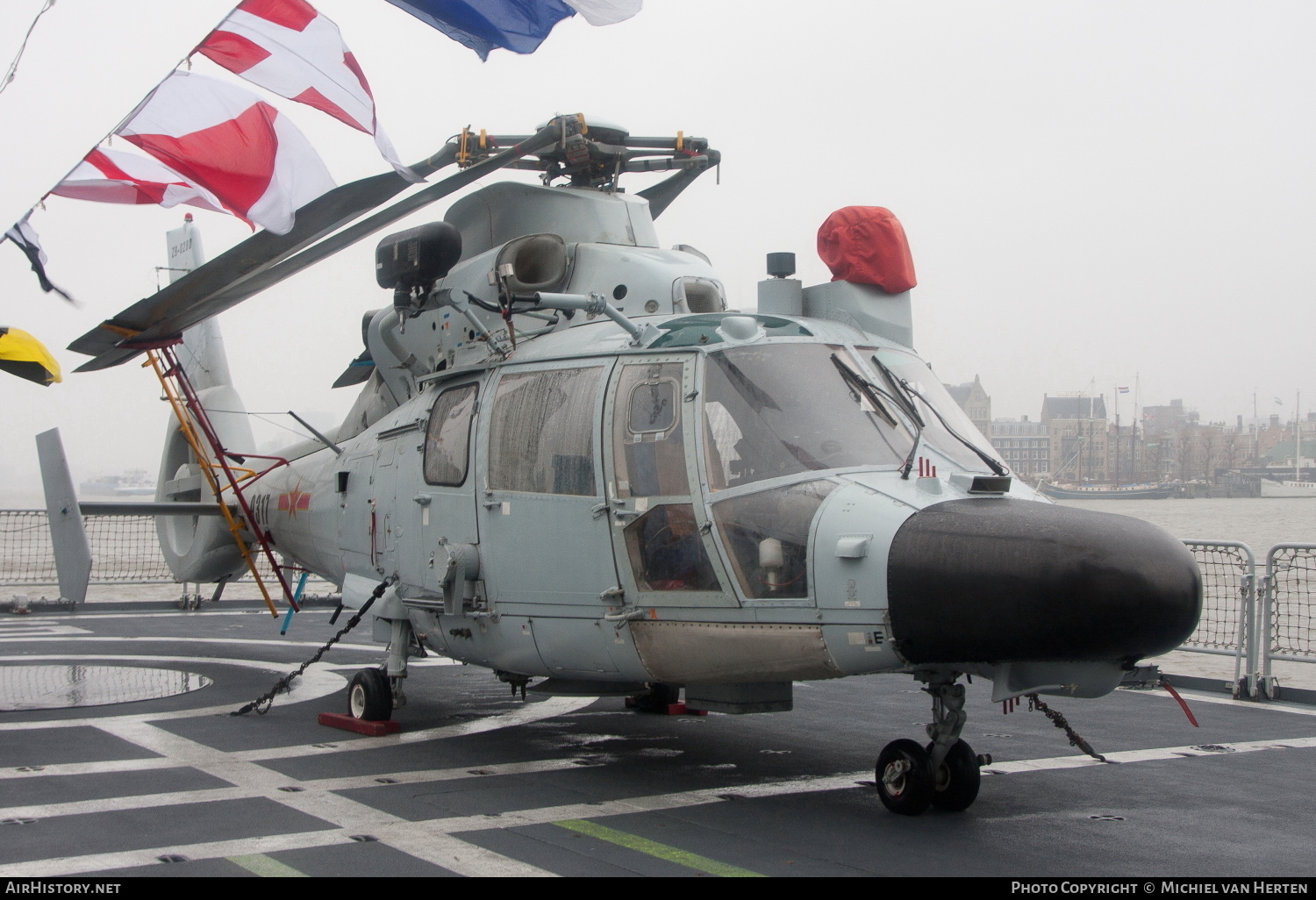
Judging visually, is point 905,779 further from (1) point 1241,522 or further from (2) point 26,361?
(1) point 1241,522

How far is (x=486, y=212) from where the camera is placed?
8.94m

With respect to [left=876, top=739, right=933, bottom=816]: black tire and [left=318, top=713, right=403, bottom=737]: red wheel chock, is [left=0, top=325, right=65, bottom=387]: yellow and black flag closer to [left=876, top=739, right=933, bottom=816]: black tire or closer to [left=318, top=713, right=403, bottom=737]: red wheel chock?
[left=318, top=713, right=403, bottom=737]: red wheel chock

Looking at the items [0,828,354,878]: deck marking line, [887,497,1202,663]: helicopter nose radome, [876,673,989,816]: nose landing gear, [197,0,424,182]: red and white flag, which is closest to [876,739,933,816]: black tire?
[876,673,989,816]: nose landing gear

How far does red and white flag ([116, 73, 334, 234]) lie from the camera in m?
7.94

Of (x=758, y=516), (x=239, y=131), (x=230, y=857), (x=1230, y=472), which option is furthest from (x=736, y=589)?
(x=1230, y=472)

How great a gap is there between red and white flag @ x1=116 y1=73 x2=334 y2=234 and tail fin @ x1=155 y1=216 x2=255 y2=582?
14.1 ft

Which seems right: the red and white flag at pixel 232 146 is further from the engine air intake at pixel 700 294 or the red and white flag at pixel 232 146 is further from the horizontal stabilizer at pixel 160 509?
the horizontal stabilizer at pixel 160 509

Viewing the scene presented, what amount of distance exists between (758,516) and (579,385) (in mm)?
1583

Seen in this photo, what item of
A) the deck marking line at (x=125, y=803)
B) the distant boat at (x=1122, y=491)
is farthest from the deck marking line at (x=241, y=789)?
the distant boat at (x=1122, y=491)

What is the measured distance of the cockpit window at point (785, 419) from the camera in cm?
603

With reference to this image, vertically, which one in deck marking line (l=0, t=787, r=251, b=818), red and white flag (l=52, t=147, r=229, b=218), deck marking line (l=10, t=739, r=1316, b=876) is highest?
red and white flag (l=52, t=147, r=229, b=218)

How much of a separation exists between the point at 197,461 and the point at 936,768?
9.21 metres

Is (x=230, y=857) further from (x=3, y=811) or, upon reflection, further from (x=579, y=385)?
(x=579, y=385)

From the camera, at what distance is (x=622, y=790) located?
661 centimetres
